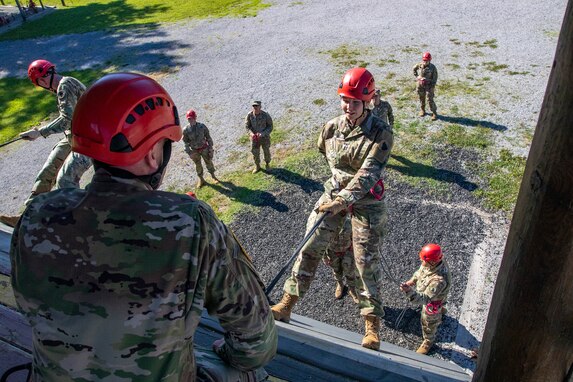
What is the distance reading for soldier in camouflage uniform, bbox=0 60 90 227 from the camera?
290 inches

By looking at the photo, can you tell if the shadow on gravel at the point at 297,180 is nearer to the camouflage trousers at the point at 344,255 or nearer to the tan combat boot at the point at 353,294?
the tan combat boot at the point at 353,294

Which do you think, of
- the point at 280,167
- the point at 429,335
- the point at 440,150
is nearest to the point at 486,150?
the point at 440,150

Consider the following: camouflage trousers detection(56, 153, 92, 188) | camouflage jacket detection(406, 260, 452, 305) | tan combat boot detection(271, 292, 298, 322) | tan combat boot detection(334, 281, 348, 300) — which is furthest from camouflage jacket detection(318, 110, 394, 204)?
camouflage trousers detection(56, 153, 92, 188)

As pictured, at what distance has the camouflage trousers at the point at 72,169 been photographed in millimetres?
7258

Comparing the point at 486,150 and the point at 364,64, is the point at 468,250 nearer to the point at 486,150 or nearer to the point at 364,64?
the point at 486,150

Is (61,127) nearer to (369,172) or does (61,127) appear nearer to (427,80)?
(369,172)

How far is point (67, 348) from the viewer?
1.87 metres

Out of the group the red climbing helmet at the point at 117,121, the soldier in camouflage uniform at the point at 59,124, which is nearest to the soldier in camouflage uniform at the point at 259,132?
the soldier in camouflage uniform at the point at 59,124

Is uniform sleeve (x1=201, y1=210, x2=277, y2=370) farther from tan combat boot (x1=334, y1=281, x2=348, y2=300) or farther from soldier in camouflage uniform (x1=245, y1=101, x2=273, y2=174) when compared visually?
soldier in camouflage uniform (x1=245, y1=101, x2=273, y2=174)

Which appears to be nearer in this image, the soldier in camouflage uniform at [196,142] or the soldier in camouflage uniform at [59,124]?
the soldier in camouflage uniform at [59,124]

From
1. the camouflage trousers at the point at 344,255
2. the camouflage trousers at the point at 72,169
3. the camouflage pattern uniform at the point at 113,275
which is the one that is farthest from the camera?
the camouflage trousers at the point at 72,169

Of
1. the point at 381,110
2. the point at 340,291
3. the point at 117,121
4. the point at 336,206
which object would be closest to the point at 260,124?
the point at 381,110

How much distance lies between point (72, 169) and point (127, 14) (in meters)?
22.0

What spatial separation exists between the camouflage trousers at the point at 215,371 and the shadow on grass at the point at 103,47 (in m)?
17.1
